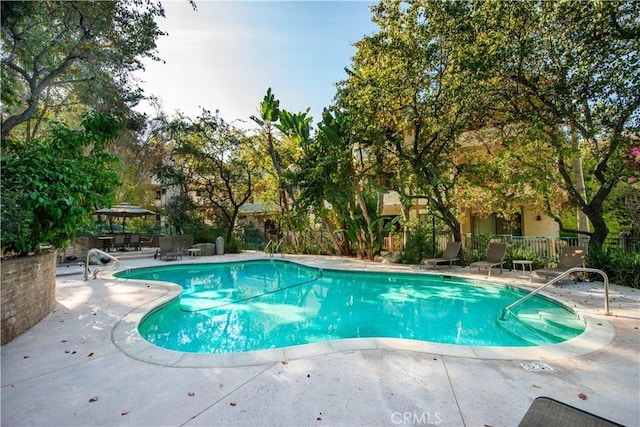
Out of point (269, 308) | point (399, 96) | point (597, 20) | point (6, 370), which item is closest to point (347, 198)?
point (399, 96)

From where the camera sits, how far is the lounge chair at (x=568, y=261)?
9.00 meters

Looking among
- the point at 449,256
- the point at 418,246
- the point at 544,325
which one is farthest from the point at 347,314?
the point at 418,246

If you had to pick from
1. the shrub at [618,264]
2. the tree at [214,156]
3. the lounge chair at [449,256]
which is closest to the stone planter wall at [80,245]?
the tree at [214,156]

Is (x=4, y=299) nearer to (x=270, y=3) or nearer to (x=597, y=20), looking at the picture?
(x=270, y=3)

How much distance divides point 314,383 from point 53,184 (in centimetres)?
495

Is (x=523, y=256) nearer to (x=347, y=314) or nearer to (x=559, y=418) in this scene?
(x=347, y=314)

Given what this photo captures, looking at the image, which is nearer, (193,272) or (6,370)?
(6,370)

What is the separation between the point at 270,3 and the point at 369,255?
1178cm

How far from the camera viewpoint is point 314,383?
3348 mm

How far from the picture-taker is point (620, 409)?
114 inches

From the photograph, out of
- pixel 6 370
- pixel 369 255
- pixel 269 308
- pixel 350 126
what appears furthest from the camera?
pixel 369 255

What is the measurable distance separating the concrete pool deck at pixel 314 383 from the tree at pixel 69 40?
6.42 m

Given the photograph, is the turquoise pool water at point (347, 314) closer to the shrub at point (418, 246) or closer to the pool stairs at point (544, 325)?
the pool stairs at point (544, 325)

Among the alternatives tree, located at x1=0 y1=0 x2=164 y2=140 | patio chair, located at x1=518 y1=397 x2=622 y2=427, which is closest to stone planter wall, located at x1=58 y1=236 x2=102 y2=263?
tree, located at x1=0 y1=0 x2=164 y2=140
